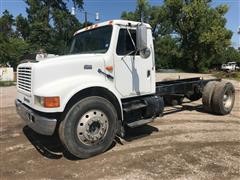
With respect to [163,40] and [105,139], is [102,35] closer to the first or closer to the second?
[105,139]

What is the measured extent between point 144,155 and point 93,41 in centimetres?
260

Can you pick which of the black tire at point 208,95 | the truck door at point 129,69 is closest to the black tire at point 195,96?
the black tire at point 208,95

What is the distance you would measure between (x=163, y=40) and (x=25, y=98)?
4360 centimetres

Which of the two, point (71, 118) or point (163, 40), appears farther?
point (163, 40)

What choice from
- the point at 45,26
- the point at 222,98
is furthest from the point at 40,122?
the point at 45,26

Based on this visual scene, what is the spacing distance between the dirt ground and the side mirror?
80.1 inches

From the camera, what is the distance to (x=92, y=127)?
5.41 metres

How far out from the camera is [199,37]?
44.7m

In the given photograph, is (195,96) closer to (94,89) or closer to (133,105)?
(133,105)

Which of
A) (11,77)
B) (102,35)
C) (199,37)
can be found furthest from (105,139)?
(199,37)

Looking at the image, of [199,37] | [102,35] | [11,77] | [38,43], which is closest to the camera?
[102,35]

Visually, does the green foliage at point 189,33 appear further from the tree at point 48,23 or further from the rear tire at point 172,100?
the rear tire at point 172,100

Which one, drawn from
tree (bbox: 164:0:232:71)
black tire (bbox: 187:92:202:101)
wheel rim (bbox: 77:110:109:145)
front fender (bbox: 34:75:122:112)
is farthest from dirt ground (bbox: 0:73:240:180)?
tree (bbox: 164:0:232:71)

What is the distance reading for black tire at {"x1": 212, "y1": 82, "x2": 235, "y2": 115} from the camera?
8.65 meters
